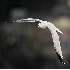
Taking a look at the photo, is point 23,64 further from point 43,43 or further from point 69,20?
point 69,20

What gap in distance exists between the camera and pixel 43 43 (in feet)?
7.98

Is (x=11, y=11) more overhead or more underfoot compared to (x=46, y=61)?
more overhead

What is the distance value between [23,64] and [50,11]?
670 millimetres

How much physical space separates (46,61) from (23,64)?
0.27m

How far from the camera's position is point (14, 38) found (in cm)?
247

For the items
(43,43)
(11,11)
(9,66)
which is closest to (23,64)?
(9,66)

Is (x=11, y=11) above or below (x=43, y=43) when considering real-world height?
above

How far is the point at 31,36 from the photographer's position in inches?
96.6

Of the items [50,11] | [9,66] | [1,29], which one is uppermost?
[50,11]

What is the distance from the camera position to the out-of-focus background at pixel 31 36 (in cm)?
242

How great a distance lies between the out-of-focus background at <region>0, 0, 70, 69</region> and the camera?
2416mm

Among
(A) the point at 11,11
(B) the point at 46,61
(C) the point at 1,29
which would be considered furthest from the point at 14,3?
(B) the point at 46,61

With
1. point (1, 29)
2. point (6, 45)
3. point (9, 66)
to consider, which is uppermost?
point (1, 29)

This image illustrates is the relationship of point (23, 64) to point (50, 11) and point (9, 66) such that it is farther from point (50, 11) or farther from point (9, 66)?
point (50, 11)
